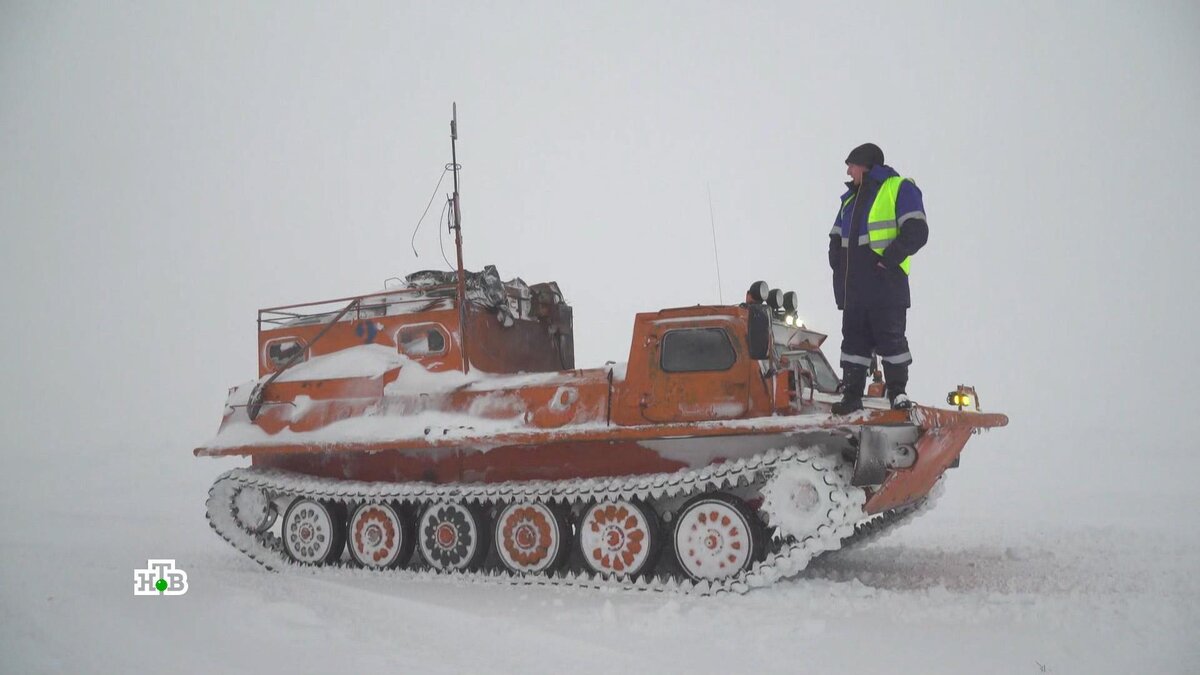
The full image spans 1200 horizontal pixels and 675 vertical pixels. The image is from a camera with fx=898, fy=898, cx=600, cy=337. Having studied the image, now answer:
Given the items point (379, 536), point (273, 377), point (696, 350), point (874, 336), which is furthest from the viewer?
point (273, 377)

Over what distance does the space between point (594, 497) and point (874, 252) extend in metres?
3.21

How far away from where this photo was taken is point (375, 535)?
9.35 metres

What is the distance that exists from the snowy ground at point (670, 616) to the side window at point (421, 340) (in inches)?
94.0

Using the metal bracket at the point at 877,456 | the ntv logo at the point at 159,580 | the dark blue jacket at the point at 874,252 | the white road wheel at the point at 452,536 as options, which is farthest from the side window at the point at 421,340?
the metal bracket at the point at 877,456

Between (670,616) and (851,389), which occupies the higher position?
(851,389)

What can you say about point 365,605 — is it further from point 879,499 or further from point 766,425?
point 879,499

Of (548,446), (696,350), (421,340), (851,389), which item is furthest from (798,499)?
(421,340)

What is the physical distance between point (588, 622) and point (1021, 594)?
3.38 metres

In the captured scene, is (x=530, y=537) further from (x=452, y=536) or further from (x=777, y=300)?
(x=777, y=300)

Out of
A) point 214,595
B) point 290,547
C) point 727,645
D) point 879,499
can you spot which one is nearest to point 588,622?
point 727,645

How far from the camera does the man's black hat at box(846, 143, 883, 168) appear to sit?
24.5ft

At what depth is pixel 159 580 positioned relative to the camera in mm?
8242

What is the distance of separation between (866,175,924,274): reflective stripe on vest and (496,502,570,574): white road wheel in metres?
3.80

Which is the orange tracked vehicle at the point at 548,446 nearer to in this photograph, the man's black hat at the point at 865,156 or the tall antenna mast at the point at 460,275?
the tall antenna mast at the point at 460,275
